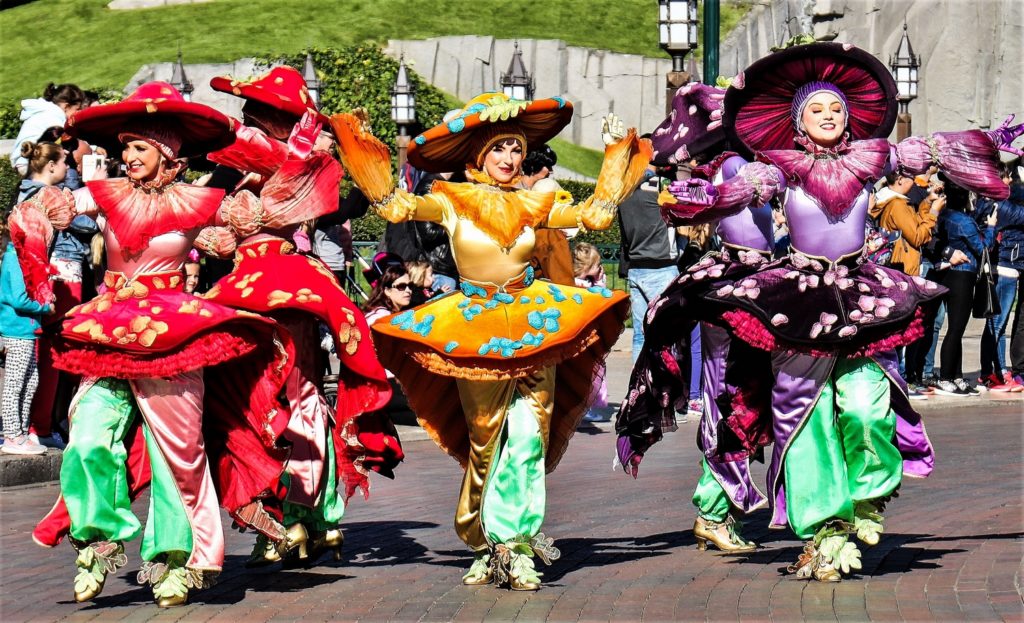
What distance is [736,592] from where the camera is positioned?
6.99 m

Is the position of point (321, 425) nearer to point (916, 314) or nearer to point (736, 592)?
point (736, 592)

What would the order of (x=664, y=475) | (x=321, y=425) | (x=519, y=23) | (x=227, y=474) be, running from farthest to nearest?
(x=519, y=23)
(x=664, y=475)
(x=321, y=425)
(x=227, y=474)

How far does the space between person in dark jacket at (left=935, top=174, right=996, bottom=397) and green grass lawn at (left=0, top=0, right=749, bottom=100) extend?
25150 millimetres

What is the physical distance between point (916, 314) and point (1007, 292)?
875 cm

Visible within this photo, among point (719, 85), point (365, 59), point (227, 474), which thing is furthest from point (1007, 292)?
point (365, 59)

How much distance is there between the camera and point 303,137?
8.22 metres

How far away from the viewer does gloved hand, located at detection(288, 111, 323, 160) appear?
8195 millimetres

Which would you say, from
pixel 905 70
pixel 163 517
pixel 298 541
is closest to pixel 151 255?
pixel 163 517

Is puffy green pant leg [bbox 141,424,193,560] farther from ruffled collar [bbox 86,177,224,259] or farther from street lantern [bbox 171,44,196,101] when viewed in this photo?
street lantern [bbox 171,44,196,101]

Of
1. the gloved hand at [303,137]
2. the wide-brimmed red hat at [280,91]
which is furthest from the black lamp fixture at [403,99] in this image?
the gloved hand at [303,137]

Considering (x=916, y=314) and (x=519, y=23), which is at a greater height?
(x=916, y=314)

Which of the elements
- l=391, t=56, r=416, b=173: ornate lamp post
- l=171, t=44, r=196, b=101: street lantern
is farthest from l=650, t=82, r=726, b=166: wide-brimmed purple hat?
l=391, t=56, r=416, b=173: ornate lamp post

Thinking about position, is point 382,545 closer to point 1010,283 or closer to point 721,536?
point 721,536

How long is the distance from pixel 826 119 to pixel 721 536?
6.58ft
